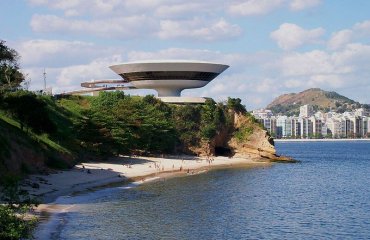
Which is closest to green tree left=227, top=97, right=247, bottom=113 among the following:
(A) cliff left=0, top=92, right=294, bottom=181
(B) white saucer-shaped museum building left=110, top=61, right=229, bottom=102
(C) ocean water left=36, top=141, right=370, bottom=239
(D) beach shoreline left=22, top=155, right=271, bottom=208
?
(A) cliff left=0, top=92, right=294, bottom=181

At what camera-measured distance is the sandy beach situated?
42.2 m

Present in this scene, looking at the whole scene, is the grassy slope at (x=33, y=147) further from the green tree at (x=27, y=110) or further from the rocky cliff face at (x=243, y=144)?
the rocky cliff face at (x=243, y=144)

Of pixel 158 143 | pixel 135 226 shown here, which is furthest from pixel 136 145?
pixel 135 226

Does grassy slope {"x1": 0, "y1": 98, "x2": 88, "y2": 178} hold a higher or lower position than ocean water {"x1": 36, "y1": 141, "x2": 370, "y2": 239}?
higher

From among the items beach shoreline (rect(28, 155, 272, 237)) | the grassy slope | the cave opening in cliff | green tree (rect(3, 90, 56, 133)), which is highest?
green tree (rect(3, 90, 56, 133))

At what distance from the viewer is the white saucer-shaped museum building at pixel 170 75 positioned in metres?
102

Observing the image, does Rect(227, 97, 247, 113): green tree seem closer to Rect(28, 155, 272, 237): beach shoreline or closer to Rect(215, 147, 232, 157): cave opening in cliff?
Rect(215, 147, 232, 157): cave opening in cliff

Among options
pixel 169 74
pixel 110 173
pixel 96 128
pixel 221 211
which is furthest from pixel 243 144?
pixel 221 211

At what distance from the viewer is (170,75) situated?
340 ft

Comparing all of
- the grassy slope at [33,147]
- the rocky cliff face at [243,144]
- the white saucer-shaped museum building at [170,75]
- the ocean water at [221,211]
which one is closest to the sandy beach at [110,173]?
the grassy slope at [33,147]

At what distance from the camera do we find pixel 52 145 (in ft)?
190

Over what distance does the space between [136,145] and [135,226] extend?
46.0m

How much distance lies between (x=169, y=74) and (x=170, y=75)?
303 millimetres

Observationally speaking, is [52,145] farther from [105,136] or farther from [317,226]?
[317,226]
